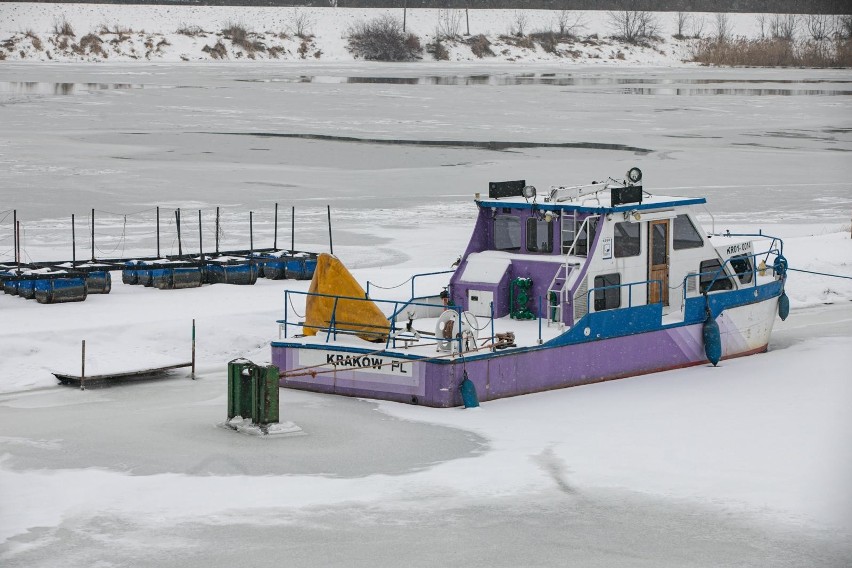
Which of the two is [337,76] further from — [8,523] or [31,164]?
[8,523]

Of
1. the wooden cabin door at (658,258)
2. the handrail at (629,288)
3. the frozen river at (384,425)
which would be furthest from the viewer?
the wooden cabin door at (658,258)

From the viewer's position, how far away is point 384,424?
52.3 feet

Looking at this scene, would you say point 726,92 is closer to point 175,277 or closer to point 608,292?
point 175,277

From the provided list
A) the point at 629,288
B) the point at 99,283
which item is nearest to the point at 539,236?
the point at 629,288

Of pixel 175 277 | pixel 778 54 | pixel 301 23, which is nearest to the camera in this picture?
pixel 175 277

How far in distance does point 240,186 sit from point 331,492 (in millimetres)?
20998

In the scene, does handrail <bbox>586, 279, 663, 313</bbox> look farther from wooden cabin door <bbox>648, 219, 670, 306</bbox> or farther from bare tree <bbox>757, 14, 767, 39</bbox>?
bare tree <bbox>757, 14, 767, 39</bbox>

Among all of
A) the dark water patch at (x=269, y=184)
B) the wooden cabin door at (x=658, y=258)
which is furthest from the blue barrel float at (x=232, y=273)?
the dark water patch at (x=269, y=184)

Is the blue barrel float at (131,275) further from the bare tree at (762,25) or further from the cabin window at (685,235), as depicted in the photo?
the bare tree at (762,25)

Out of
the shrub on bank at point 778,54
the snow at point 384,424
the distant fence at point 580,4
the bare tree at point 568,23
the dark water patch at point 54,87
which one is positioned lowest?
the snow at point 384,424

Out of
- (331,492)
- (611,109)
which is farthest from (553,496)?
(611,109)

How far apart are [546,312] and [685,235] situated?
2.32 metres

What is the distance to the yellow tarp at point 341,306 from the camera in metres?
17.8

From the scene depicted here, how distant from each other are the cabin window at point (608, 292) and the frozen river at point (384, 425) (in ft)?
3.58
